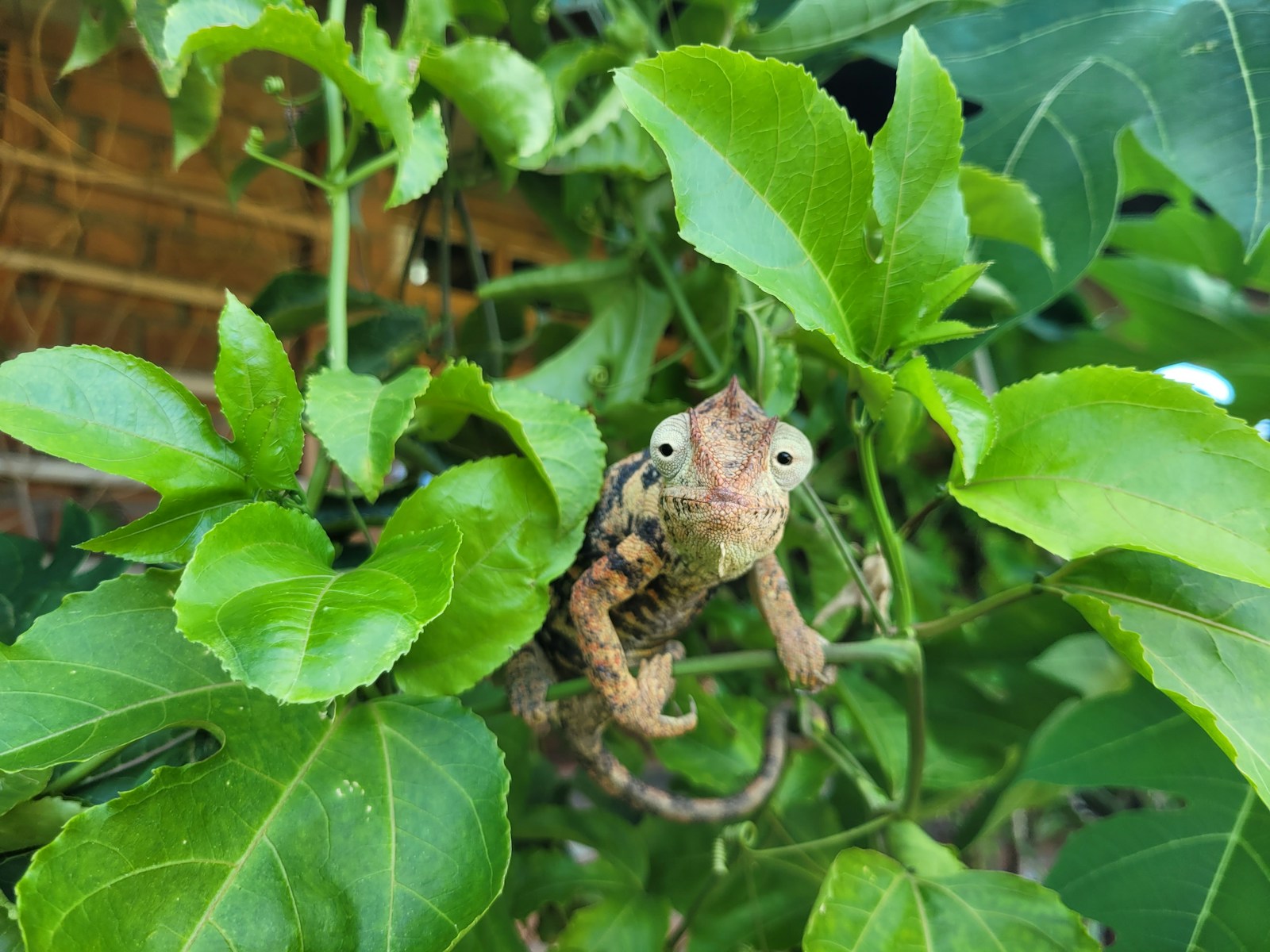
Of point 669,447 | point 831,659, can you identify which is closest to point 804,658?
point 831,659

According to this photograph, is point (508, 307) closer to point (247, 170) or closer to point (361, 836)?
point (247, 170)

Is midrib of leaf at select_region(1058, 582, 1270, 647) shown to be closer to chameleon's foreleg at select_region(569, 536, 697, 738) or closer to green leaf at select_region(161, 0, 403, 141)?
chameleon's foreleg at select_region(569, 536, 697, 738)

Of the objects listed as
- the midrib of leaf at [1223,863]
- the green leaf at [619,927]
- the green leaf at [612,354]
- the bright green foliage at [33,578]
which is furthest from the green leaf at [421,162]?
the midrib of leaf at [1223,863]

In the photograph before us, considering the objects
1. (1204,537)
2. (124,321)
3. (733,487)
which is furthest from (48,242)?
(1204,537)

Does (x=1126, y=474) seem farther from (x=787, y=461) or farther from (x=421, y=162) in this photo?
(x=421, y=162)

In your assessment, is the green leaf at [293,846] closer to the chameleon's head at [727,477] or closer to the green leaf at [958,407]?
the chameleon's head at [727,477]

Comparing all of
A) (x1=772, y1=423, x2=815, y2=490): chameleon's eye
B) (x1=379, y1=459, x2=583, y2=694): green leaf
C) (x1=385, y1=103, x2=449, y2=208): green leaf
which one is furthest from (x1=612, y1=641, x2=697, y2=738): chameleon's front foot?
(x1=385, y1=103, x2=449, y2=208): green leaf
